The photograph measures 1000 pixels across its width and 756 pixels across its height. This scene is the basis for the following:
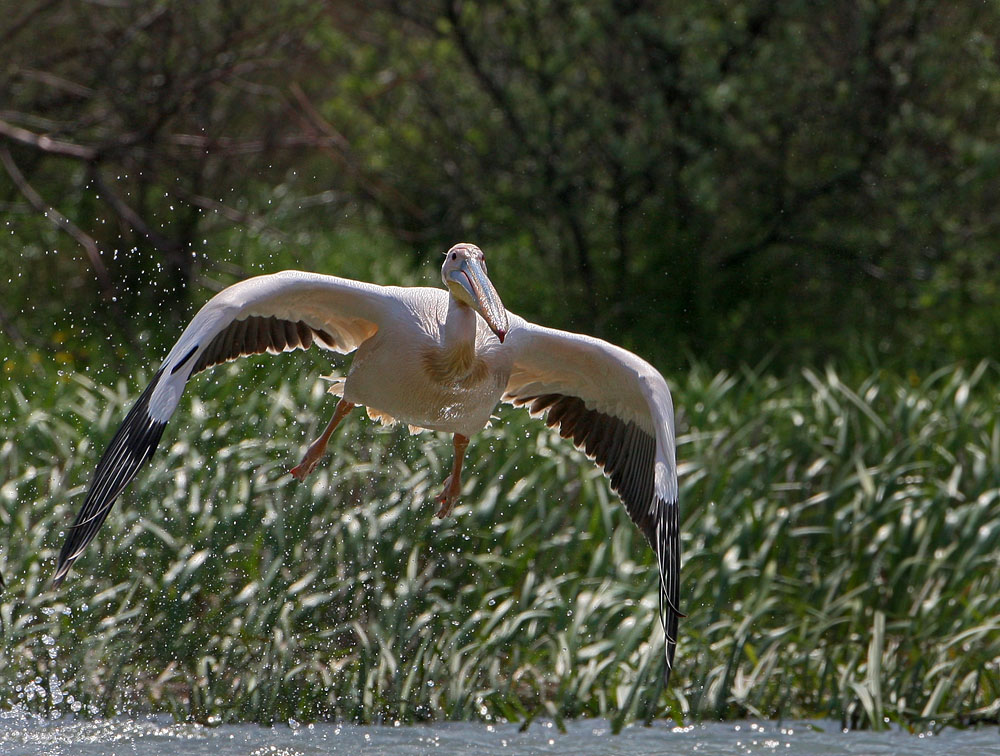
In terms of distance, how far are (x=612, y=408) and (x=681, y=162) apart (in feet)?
17.9

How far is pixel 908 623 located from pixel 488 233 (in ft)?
19.4

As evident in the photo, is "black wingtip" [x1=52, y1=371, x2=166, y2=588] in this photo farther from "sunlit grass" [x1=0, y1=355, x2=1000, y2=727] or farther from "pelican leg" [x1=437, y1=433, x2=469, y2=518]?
"sunlit grass" [x1=0, y1=355, x2=1000, y2=727]

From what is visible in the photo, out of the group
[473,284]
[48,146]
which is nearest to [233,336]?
[473,284]

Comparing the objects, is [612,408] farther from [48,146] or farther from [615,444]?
[48,146]

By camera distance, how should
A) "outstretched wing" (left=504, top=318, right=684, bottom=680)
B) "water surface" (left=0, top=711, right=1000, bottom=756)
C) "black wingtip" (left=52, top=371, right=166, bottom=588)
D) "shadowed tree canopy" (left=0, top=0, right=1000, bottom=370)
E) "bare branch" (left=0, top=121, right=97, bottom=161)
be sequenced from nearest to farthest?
"black wingtip" (left=52, top=371, right=166, bottom=588) < "outstretched wing" (left=504, top=318, right=684, bottom=680) < "water surface" (left=0, top=711, right=1000, bottom=756) < "bare branch" (left=0, top=121, right=97, bottom=161) < "shadowed tree canopy" (left=0, top=0, right=1000, bottom=370)

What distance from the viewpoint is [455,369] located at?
15.0 feet

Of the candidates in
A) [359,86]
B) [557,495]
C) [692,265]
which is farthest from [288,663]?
[359,86]

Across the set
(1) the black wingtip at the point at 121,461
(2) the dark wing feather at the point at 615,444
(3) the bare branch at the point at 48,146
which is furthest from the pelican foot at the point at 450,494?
(3) the bare branch at the point at 48,146

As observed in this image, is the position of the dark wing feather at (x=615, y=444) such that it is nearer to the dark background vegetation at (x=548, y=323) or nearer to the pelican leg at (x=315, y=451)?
the pelican leg at (x=315, y=451)

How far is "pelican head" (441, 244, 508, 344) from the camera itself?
13.9 ft

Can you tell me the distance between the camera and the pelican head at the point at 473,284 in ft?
13.9

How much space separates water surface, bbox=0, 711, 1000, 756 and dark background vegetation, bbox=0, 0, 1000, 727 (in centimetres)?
11

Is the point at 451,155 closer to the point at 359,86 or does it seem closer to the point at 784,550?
the point at 359,86

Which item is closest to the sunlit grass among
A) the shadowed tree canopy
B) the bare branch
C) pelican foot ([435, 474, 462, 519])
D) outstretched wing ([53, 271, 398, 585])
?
pelican foot ([435, 474, 462, 519])
